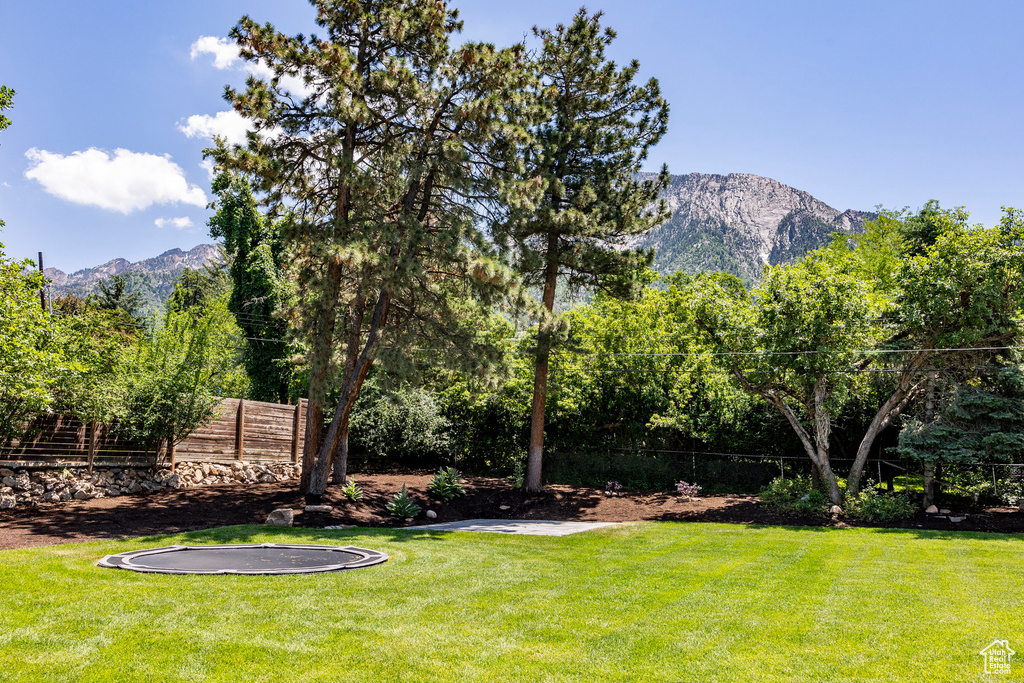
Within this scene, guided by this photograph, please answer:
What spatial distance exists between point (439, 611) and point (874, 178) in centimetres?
1884

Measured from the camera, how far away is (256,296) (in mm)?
25938

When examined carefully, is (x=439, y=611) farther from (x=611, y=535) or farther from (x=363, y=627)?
(x=611, y=535)

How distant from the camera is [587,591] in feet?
20.4

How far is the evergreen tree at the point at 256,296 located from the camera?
2568 centimetres

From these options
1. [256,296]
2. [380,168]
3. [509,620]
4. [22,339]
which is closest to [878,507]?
[509,620]

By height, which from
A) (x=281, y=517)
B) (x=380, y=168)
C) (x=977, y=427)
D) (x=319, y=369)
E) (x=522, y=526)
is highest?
(x=380, y=168)

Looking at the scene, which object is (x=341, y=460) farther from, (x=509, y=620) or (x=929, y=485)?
(x=929, y=485)

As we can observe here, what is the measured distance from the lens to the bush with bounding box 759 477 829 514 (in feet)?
46.0

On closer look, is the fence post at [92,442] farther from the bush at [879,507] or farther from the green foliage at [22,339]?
the bush at [879,507]

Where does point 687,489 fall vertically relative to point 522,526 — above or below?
above

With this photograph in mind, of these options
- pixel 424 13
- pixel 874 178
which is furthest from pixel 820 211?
pixel 424 13

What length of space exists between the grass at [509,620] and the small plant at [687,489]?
8.21 metres

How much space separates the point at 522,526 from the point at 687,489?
19.7 ft

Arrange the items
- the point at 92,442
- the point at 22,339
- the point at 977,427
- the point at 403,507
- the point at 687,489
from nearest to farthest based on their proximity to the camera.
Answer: the point at 22,339
the point at 92,442
the point at 403,507
the point at 977,427
the point at 687,489
